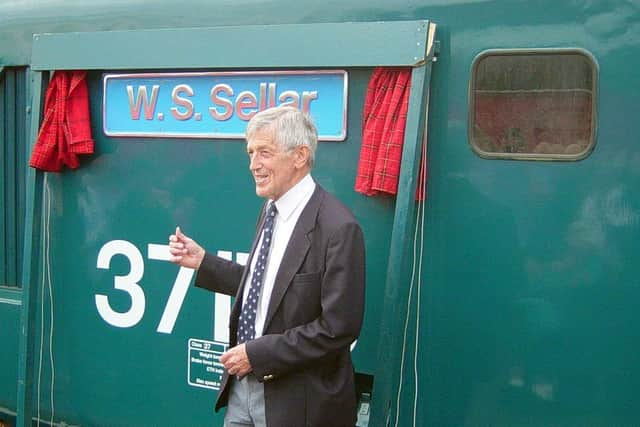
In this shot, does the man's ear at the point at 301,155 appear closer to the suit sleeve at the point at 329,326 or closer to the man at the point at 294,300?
the man at the point at 294,300

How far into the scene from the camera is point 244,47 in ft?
10.6

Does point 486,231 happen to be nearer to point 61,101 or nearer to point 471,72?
point 471,72

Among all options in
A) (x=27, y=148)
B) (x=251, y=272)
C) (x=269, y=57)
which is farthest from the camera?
(x=27, y=148)

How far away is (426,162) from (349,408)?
979 millimetres

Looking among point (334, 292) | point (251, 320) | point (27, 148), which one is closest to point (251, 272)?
point (251, 320)

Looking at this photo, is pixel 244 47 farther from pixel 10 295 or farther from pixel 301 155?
pixel 10 295

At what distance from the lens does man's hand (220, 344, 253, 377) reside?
2.42 meters

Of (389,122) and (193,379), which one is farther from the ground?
(389,122)

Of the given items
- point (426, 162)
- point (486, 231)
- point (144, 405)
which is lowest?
point (144, 405)

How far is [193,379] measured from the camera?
11.6ft

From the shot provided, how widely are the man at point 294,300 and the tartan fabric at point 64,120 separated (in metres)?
1.45

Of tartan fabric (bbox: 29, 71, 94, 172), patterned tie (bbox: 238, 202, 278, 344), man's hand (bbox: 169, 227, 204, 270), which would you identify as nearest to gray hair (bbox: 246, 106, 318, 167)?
patterned tie (bbox: 238, 202, 278, 344)

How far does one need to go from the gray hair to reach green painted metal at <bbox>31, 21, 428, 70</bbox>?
0.59 m

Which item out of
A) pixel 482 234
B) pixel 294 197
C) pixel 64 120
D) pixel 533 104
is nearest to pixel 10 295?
pixel 64 120
